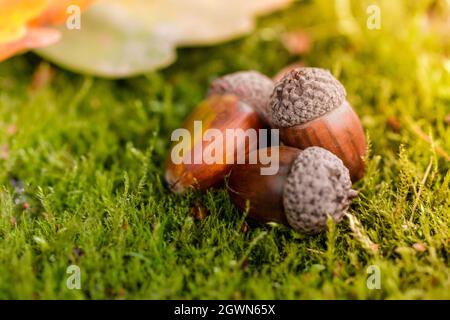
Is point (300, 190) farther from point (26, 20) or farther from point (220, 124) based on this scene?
point (26, 20)

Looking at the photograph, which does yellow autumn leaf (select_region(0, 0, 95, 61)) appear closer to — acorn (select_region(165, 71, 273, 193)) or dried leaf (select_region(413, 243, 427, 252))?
acorn (select_region(165, 71, 273, 193))

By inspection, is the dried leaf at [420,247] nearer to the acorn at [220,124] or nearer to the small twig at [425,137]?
the small twig at [425,137]

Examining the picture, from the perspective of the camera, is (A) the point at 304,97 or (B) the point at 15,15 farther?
(B) the point at 15,15

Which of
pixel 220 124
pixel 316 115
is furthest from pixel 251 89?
pixel 316 115

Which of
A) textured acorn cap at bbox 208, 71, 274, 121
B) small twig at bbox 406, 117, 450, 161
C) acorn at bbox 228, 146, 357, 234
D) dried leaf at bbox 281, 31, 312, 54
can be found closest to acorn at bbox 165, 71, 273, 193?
textured acorn cap at bbox 208, 71, 274, 121
